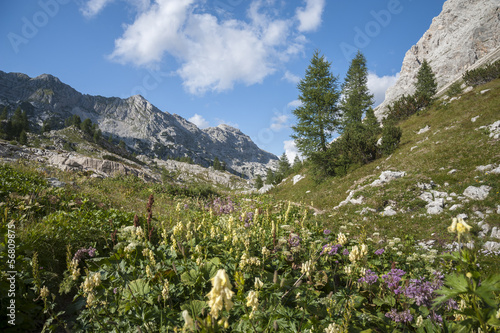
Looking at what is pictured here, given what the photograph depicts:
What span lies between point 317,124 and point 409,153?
8.35 metres

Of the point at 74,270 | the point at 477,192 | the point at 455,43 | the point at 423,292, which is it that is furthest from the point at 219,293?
the point at 455,43

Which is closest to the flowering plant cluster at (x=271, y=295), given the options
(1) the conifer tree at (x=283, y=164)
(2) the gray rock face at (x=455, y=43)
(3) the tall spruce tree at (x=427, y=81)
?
(3) the tall spruce tree at (x=427, y=81)

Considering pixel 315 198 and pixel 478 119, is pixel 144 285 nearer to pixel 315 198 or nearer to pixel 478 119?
pixel 315 198

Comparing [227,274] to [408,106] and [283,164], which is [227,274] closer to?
[408,106]

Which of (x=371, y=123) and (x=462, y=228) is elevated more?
(x=371, y=123)

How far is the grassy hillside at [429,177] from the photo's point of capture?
9.84 m

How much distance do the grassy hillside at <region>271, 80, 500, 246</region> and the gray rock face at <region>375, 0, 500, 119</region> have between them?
249 ft

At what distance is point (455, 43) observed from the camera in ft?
→ 431

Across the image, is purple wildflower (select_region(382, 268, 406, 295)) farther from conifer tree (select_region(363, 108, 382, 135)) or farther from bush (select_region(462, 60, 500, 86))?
bush (select_region(462, 60, 500, 86))

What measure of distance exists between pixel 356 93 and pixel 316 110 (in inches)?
692

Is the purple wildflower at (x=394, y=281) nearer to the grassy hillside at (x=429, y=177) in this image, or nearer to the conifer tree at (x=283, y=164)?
the grassy hillside at (x=429, y=177)

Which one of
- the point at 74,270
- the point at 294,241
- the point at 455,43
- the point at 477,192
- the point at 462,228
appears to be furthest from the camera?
the point at 455,43

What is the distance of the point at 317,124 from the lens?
22594 millimetres

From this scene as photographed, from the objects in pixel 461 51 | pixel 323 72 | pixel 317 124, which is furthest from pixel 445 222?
pixel 461 51
